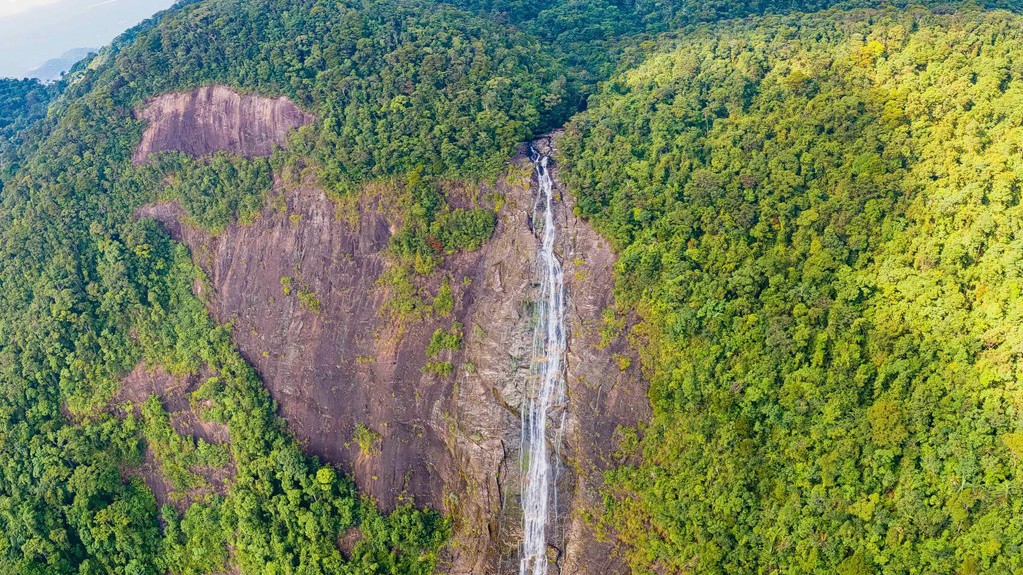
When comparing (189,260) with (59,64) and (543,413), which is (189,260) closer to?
(543,413)

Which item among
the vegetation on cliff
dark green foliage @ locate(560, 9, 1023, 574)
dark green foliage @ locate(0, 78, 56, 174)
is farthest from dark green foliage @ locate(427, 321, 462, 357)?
dark green foliage @ locate(0, 78, 56, 174)

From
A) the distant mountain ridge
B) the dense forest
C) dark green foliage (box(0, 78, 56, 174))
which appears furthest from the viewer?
the distant mountain ridge

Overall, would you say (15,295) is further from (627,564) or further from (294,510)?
(627,564)

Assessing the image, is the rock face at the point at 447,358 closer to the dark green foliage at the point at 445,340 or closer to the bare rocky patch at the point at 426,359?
the bare rocky patch at the point at 426,359

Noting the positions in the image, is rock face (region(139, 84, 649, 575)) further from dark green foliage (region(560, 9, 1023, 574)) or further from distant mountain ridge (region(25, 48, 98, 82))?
distant mountain ridge (region(25, 48, 98, 82))

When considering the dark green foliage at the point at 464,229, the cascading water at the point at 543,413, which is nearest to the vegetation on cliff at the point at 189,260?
the dark green foliage at the point at 464,229

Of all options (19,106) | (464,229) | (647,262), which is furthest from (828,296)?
(19,106)
